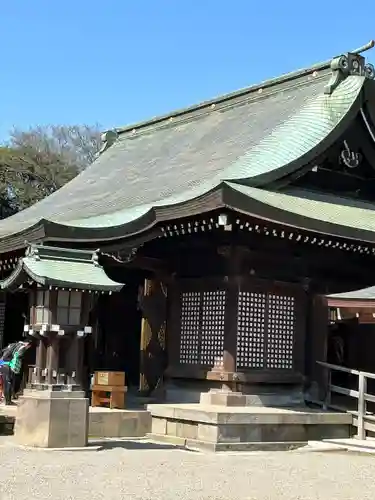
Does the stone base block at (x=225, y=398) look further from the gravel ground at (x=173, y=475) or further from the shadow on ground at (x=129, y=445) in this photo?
the gravel ground at (x=173, y=475)

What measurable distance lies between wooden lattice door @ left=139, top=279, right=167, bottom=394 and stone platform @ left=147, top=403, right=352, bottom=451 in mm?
1780

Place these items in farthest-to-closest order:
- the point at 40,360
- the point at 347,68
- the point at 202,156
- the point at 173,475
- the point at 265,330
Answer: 1. the point at 202,156
2. the point at 347,68
3. the point at 265,330
4. the point at 40,360
5. the point at 173,475

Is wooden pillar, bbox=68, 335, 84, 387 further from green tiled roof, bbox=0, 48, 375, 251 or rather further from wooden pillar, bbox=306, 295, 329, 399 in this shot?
wooden pillar, bbox=306, 295, 329, 399

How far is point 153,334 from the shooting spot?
49.4 ft

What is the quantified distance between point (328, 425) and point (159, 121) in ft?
41.0

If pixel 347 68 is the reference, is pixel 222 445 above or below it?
below

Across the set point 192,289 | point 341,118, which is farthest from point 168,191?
point 341,118

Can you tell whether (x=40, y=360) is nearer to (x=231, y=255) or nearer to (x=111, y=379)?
(x=111, y=379)

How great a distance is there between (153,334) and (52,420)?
4625 mm

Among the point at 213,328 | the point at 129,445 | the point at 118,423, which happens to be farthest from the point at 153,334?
the point at 129,445

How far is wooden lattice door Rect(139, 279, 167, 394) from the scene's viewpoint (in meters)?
15.0

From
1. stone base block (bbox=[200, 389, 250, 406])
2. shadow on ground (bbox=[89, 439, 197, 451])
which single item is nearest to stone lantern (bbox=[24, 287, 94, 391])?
shadow on ground (bbox=[89, 439, 197, 451])

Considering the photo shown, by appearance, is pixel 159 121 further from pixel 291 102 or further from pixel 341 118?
pixel 341 118

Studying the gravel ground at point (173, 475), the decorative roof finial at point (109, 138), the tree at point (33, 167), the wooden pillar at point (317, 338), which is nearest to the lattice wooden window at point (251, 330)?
the wooden pillar at point (317, 338)
